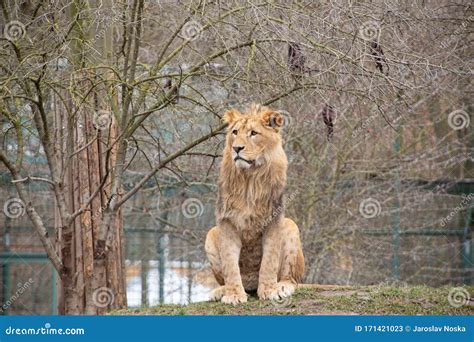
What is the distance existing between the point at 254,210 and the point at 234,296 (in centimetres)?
81

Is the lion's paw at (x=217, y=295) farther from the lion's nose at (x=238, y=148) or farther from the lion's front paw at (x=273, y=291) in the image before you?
the lion's nose at (x=238, y=148)

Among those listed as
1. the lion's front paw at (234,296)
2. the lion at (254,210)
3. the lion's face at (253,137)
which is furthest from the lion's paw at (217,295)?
the lion's face at (253,137)

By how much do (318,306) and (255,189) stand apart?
1.20 m

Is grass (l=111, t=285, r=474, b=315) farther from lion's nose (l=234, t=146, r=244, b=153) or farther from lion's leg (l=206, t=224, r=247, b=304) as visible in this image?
lion's nose (l=234, t=146, r=244, b=153)

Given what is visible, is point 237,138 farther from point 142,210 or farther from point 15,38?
point 142,210

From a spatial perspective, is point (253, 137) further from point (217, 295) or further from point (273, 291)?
point (217, 295)

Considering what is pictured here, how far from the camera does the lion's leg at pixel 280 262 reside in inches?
323

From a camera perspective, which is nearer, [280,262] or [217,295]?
[217,295]

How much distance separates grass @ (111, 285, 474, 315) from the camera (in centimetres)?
787

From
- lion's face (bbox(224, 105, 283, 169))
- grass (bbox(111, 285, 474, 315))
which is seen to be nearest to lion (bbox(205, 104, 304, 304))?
lion's face (bbox(224, 105, 283, 169))

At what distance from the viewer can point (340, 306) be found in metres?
8.02

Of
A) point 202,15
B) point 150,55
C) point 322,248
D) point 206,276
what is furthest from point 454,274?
point 202,15

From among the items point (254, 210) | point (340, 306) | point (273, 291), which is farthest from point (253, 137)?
point (340, 306)

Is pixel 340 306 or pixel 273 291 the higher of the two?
pixel 273 291
